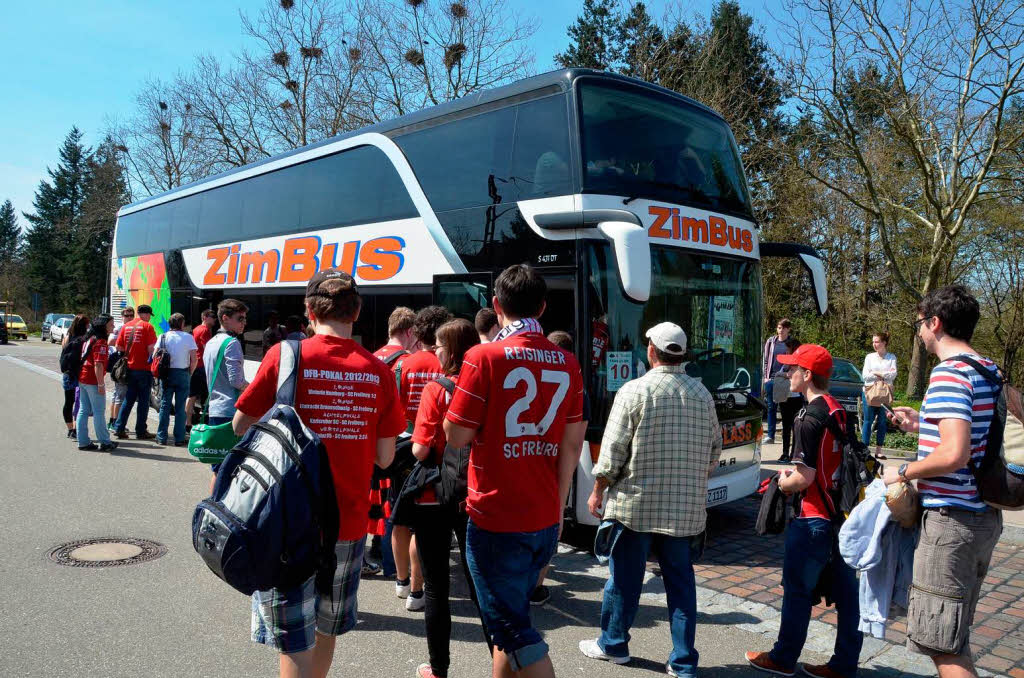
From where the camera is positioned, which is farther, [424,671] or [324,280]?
[424,671]

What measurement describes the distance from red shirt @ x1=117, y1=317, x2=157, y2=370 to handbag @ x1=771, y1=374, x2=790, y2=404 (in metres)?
9.02

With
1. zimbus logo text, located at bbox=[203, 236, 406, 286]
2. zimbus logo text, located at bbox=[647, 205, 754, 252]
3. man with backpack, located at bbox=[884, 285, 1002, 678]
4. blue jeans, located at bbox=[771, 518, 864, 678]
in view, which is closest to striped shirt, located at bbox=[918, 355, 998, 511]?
man with backpack, located at bbox=[884, 285, 1002, 678]

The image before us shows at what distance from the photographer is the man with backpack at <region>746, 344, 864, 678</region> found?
3.72 meters

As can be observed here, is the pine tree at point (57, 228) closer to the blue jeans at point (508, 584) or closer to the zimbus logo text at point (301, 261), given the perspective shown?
the zimbus logo text at point (301, 261)

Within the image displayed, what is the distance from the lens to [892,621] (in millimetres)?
4676

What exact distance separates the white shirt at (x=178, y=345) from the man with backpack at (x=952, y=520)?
9.78 meters

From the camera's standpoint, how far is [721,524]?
7430 mm

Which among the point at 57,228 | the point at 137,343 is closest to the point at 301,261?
the point at 137,343

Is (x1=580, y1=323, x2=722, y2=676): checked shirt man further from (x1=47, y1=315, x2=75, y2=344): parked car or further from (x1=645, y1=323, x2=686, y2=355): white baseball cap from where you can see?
(x1=47, y1=315, x2=75, y2=344): parked car

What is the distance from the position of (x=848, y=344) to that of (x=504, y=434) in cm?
2256

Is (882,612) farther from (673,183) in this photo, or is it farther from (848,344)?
(848,344)

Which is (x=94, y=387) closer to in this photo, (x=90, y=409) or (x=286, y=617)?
(x=90, y=409)

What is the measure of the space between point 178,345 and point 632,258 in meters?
7.63

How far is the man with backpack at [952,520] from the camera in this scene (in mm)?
2996
